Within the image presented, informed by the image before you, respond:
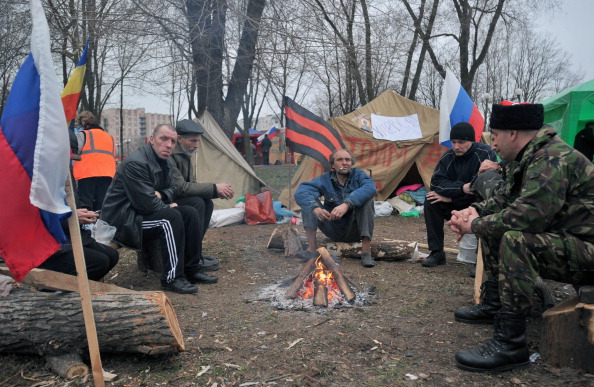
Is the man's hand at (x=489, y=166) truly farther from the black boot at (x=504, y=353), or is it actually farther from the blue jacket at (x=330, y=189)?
the black boot at (x=504, y=353)

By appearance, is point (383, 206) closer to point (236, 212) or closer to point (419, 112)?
point (419, 112)

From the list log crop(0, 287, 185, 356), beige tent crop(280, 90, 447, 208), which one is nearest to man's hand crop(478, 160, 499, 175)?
log crop(0, 287, 185, 356)

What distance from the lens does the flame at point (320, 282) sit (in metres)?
4.15

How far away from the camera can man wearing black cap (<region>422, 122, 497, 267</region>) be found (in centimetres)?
525

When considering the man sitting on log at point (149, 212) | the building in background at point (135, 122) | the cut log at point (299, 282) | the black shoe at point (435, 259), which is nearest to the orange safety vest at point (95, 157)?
the man sitting on log at point (149, 212)

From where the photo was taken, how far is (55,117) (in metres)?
2.46

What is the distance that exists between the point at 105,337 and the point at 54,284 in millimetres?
551

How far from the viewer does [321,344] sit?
3.16m

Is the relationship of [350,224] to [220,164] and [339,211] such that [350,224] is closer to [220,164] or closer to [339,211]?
[339,211]

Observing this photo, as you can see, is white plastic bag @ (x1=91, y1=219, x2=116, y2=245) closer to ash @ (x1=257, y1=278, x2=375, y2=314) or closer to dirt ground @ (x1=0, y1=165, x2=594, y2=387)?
dirt ground @ (x1=0, y1=165, x2=594, y2=387)

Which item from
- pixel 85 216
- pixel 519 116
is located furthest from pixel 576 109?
pixel 85 216

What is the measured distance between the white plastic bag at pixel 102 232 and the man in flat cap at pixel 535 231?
321cm

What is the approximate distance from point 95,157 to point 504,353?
19.1 feet

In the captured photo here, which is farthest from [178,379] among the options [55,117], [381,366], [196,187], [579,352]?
[196,187]
